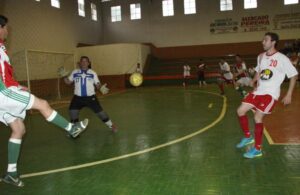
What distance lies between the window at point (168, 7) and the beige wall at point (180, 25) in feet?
1.44

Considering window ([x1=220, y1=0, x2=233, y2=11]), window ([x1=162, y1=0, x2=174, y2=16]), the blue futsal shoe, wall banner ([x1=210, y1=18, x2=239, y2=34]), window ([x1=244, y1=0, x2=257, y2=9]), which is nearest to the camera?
the blue futsal shoe

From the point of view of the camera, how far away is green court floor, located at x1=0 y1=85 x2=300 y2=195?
448 cm

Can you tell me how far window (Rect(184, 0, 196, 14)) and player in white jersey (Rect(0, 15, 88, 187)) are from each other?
30.7 m

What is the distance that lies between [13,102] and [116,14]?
32.5 metres

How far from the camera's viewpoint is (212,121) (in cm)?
960

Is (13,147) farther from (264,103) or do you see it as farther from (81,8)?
(81,8)

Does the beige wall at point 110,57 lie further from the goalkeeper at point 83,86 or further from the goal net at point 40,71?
the goalkeeper at point 83,86

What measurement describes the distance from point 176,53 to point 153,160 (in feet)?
96.1

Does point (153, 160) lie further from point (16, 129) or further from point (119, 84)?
point (119, 84)

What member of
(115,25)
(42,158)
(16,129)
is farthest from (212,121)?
(115,25)

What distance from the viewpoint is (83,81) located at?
8289 millimetres

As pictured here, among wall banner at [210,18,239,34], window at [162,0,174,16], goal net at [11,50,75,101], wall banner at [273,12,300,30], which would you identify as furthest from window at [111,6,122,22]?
wall banner at [273,12,300,30]

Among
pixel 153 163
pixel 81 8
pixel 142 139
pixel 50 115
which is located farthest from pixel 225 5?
pixel 50 115

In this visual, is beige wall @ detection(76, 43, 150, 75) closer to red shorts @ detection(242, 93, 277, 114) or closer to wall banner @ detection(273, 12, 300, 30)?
wall banner @ detection(273, 12, 300, 30)
